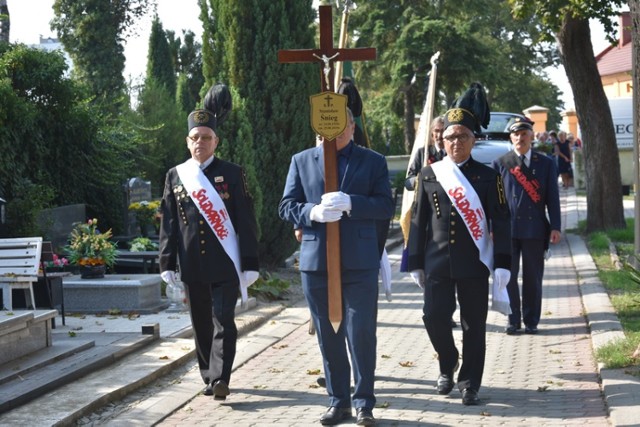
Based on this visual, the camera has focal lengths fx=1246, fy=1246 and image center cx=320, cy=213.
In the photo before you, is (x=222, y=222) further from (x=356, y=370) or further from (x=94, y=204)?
(x=94, y=204)

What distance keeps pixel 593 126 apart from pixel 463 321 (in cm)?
1340

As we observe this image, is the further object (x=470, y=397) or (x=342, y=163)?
(x=470, y=397)

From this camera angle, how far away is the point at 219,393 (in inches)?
322

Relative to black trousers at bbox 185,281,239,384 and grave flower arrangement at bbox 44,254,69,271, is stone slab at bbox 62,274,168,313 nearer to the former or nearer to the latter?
grave flower arrangement at bbox 44,254,69,271

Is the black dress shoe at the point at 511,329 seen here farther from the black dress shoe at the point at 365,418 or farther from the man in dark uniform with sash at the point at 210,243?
the black dress shoe at the point at 365,418

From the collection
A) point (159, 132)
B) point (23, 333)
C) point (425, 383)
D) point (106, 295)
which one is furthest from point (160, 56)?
point (425, 383)

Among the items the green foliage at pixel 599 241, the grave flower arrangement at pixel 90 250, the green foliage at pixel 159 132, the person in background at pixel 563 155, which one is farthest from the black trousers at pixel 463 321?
the person in background at pixel 563 155

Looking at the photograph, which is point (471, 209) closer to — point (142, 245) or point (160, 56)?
point (142, 245)

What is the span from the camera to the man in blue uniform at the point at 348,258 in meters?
7.41

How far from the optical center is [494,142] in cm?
2333

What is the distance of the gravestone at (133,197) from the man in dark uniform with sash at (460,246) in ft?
28.4

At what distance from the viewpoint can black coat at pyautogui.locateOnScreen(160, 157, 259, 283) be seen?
27.2 ft

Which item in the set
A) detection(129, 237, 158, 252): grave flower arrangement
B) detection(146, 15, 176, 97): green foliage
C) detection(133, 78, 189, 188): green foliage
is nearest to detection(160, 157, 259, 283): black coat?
detection(129, 237, 158, 252): grave flower arrangement

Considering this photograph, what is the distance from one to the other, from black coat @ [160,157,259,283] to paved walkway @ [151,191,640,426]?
0.90 metres
